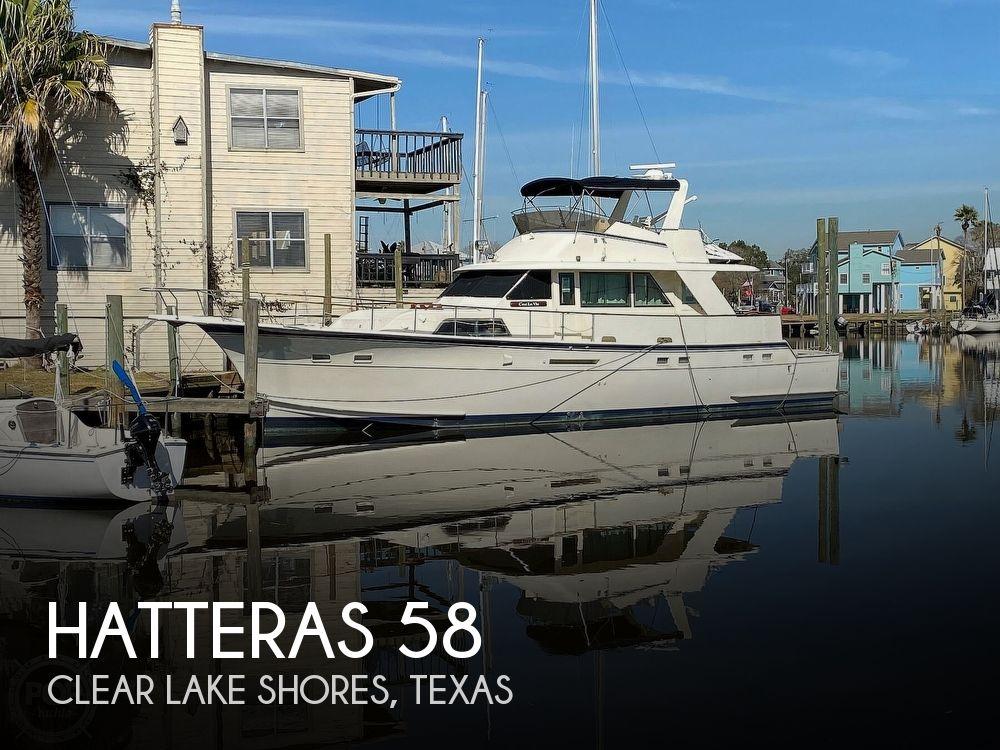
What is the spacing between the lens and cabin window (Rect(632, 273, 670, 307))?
66.2 ft

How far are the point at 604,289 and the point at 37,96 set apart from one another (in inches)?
448

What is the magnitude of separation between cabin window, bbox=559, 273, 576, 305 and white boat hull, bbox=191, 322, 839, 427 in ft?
3.64

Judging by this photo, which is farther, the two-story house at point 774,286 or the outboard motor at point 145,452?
the two-story house at point 774,286

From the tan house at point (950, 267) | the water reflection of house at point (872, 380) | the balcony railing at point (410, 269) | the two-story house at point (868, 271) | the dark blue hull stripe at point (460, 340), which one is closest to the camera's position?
the dark blue hull stripe at point (460, 340)

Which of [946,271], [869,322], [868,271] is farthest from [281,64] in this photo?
[946,271]

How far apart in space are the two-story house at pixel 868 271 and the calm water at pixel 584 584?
202 feet

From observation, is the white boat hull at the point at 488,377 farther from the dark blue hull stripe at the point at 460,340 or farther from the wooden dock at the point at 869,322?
the wooden dock at the point at 869,322

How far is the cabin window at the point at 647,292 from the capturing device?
20.2 metres

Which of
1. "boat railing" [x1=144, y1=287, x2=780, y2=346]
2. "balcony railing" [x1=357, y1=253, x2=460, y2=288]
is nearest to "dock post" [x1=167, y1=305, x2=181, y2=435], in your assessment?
"boat railing" [x1=144, y1=287, x2=780, y2=346]

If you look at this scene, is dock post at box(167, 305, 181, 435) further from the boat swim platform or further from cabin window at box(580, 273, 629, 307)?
cabin window at box(580, 273, 629, 307)

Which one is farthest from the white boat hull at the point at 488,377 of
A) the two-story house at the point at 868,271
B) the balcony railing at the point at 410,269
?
the two-story house at the point at 868,271

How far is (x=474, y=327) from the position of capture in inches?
725

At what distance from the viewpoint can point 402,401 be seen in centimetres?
1820

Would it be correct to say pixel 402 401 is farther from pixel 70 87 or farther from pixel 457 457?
pixel 70 87
